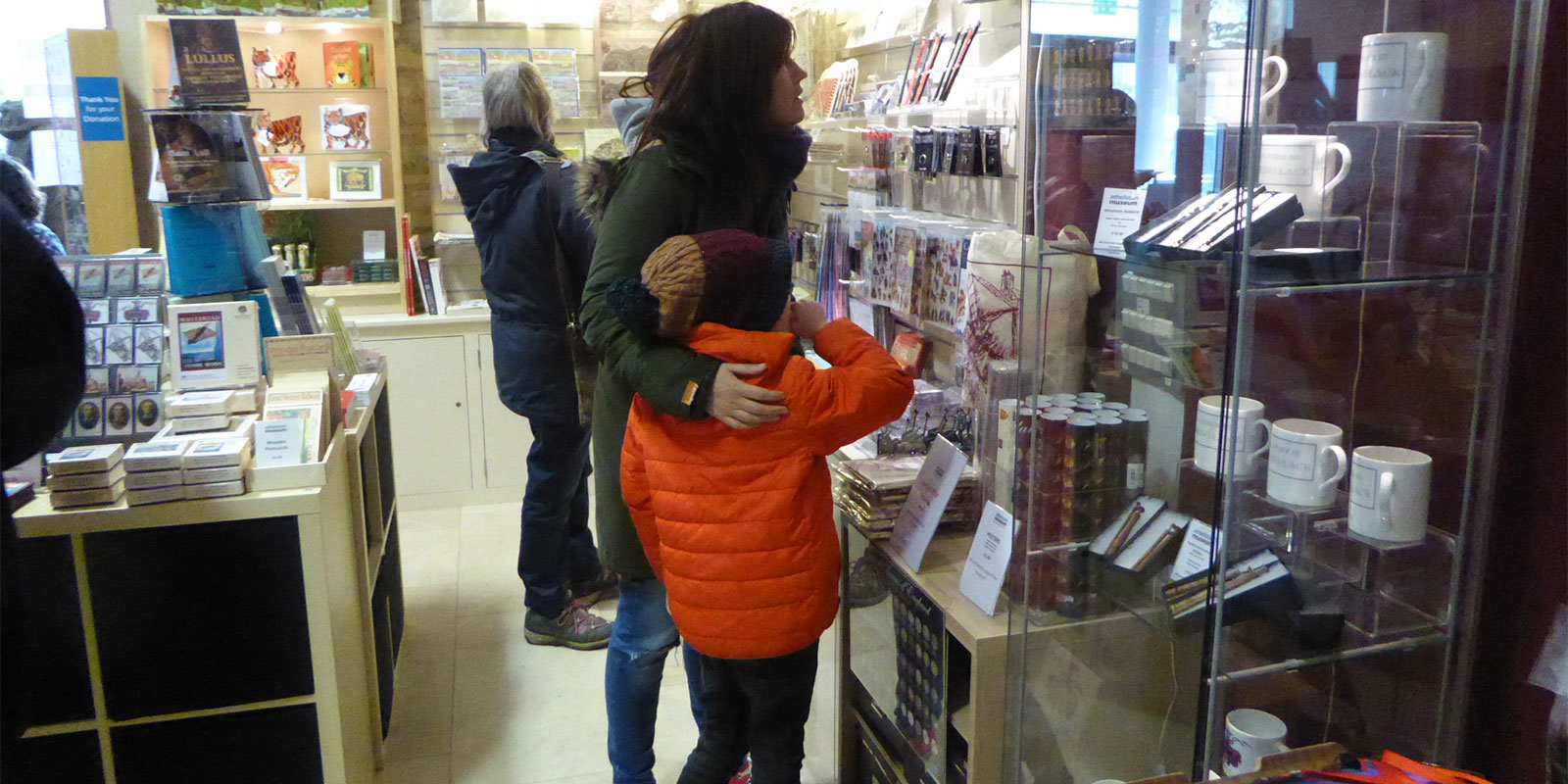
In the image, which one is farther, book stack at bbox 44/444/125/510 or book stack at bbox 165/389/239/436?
book stack at bbox 165/389/239/436

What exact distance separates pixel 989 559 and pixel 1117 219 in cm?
59

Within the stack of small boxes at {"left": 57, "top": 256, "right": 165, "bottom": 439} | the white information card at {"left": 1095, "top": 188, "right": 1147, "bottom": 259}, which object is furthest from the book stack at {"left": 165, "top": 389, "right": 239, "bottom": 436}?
the white information card at {"left": 1095, "top": 188, "right": 1147, "bottom": 259}

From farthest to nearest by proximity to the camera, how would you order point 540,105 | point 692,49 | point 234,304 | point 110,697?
1. point 540,105
2. point 234,304
3. point 110,697
4. point 692,49

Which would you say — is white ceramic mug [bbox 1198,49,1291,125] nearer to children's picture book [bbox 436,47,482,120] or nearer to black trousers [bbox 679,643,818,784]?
black trousers [bbox 679,643,818,784]

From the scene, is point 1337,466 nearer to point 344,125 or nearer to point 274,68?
point 344,125

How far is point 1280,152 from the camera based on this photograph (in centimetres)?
117

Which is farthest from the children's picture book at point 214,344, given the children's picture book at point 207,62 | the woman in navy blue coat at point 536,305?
the woman in navy blue coat at point 536,305

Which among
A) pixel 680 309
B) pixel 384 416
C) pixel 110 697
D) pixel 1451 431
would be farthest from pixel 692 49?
pixel 384 416

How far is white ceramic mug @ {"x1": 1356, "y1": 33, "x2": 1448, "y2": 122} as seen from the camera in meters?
1.22

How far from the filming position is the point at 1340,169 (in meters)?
1.23

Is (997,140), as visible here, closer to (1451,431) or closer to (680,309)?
(680,309)

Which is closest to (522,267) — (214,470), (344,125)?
(214,470)

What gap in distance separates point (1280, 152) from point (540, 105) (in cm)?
236

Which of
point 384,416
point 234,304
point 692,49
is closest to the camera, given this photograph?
point 692,49
